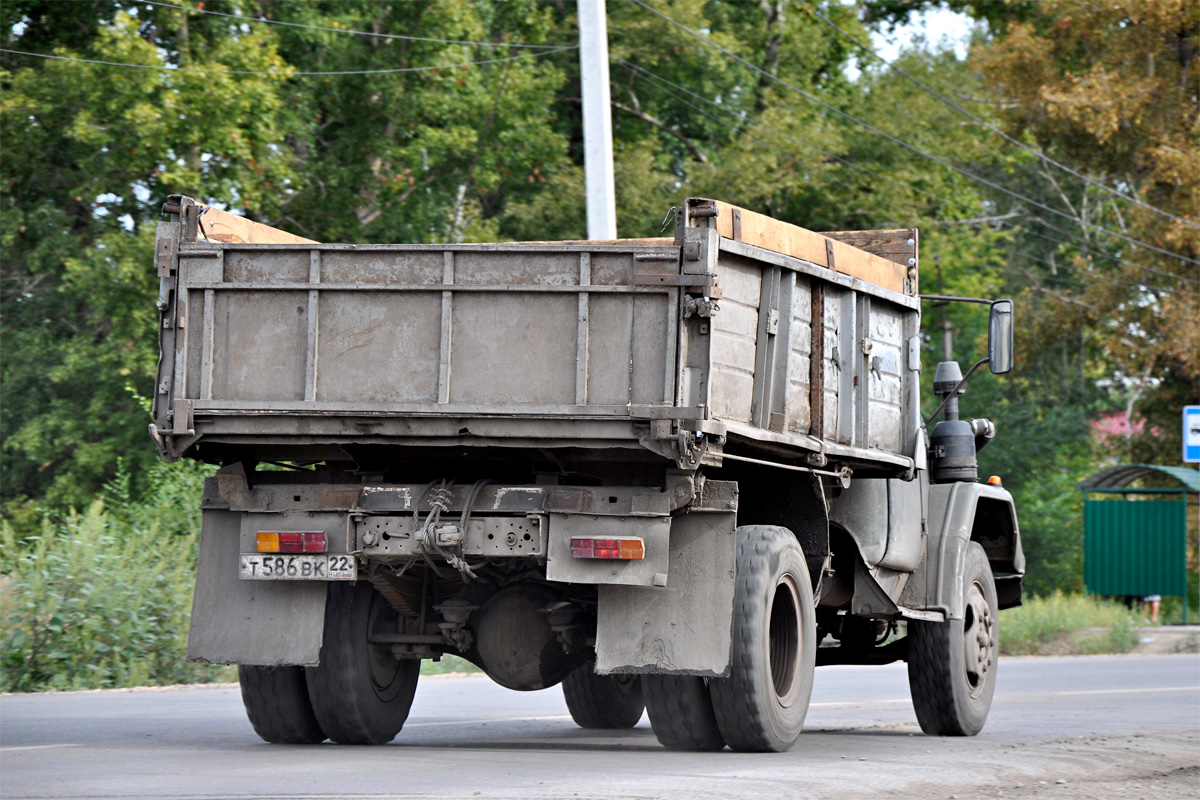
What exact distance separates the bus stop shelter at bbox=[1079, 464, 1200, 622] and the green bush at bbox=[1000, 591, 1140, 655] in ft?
13.3

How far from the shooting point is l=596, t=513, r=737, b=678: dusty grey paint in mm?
8039

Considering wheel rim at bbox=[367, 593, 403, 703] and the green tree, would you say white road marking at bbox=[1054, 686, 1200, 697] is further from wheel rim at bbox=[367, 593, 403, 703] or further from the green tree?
the green tree

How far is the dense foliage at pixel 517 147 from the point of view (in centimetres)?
2238

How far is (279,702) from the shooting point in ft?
29.8

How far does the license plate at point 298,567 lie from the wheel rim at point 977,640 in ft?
14.5

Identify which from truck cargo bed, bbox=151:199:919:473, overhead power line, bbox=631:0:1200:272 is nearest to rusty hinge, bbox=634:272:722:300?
truck cargo bed, bbox=151:199:919:473

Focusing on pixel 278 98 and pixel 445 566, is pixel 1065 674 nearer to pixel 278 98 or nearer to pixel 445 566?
pixel 445 566

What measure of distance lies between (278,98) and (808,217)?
40.0ft

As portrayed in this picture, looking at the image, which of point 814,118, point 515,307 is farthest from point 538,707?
point 814,118

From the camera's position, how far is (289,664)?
831cm

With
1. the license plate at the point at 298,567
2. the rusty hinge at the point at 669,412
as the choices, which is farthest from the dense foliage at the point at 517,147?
the rusty hinge at the point at 669,412

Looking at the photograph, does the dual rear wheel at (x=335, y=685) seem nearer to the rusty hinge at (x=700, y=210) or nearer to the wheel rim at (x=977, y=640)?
the rusty hinge at (x=700, y=210)

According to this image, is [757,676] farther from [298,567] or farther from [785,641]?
[298,567]

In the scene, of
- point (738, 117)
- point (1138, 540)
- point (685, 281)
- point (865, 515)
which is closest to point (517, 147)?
point (738, 117)
